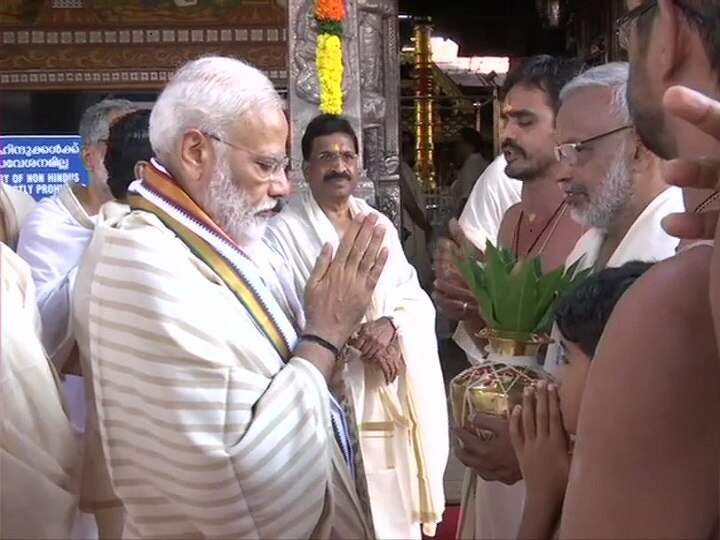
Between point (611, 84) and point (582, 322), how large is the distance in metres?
0.88

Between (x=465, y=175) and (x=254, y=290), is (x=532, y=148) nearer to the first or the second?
(x=254, y=290)

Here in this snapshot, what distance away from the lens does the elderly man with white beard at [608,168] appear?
1.87 m

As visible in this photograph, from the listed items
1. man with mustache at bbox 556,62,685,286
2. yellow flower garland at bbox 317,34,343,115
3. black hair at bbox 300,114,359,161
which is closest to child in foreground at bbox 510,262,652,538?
man with mustache at bbox 556,62,685,286

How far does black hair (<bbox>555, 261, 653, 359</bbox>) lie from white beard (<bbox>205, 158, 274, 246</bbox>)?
2.38 ft

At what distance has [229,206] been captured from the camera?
1.76m

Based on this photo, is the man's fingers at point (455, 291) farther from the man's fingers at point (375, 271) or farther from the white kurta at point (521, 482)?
the man's fingers at point (375, 271)

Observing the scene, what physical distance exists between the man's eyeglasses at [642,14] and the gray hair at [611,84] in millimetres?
707

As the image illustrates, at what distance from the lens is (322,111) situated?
5.09 metres

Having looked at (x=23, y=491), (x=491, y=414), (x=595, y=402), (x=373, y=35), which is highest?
(x=373, y=35)

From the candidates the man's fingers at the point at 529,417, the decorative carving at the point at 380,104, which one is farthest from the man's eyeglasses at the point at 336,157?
the man's fingers at the point at 529,417

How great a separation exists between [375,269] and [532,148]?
1041 mm

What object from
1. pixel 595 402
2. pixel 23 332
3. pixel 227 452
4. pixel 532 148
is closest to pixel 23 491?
pixel 23 332

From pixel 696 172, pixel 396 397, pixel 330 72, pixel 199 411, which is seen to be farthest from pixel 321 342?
pixel 330 72

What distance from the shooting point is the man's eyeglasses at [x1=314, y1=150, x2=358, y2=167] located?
3.49 meters
